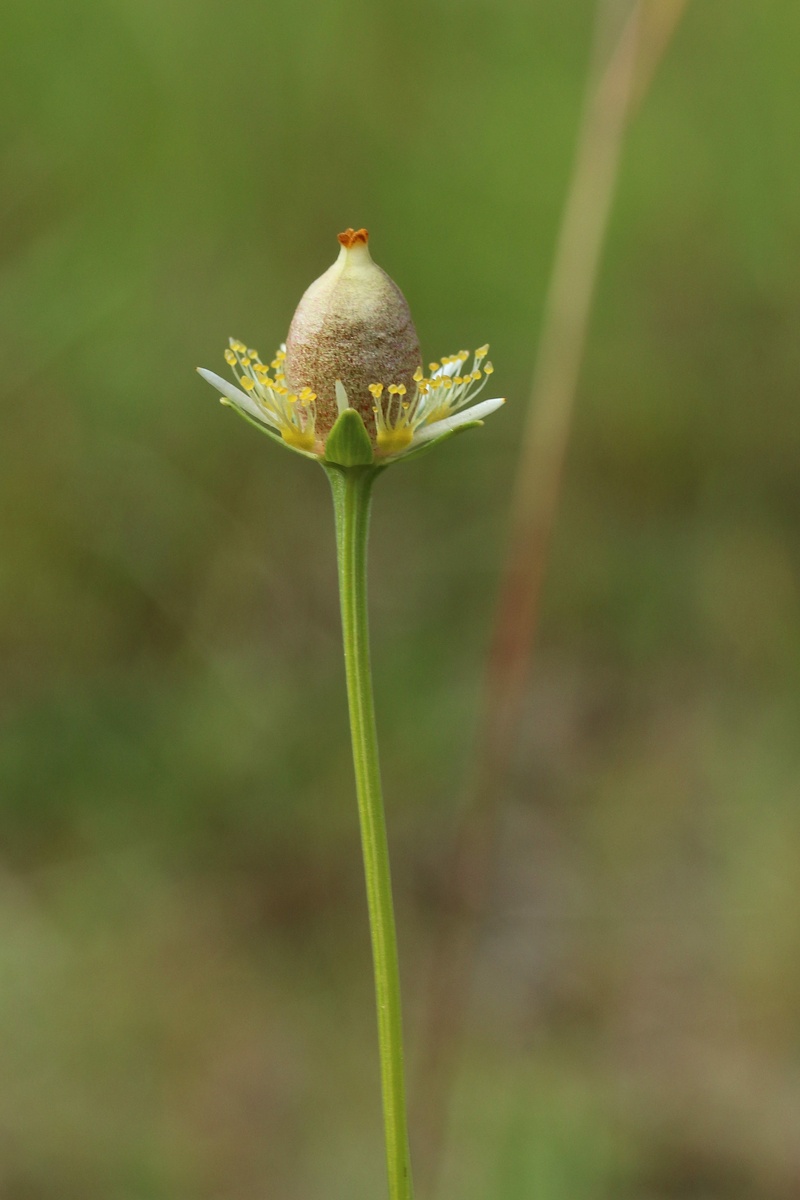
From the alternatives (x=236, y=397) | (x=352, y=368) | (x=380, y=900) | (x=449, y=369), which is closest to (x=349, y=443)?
(x=352, y=368)

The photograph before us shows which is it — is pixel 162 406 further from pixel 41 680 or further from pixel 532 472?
pixel 532 472

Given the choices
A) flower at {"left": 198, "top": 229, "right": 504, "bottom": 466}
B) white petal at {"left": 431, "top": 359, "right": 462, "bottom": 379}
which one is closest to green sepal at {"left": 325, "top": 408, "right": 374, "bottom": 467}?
flower at {"left": 198, "top": 229, "right": 504, "bottom": 466}

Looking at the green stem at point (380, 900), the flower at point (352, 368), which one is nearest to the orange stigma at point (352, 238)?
the flower at point (352, 368)

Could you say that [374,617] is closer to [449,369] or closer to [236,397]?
[449,369]

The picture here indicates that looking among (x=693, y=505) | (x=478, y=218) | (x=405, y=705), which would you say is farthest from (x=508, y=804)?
(x=478, y=218)

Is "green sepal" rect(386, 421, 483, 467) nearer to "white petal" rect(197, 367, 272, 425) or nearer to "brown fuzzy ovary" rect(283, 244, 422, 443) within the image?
"brown fuzzy ovary" rect(283, 244, 422, 443)

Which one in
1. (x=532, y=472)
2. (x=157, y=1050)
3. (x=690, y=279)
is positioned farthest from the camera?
(x=690, y=279)
